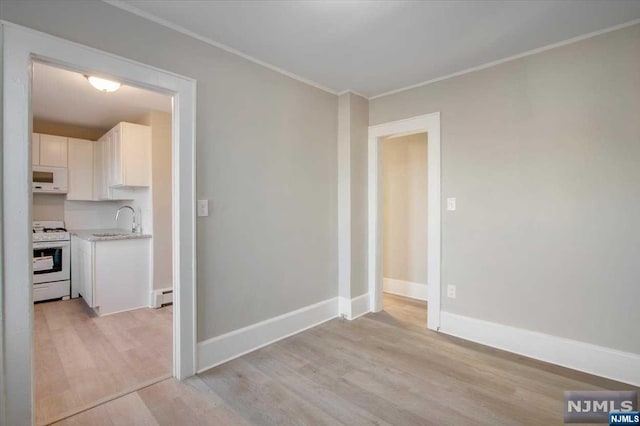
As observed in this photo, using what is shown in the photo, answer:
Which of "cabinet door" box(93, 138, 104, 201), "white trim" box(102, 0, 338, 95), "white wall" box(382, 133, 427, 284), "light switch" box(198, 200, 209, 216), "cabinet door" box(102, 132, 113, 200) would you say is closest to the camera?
"white trim" box(102, 0, 338, 95)

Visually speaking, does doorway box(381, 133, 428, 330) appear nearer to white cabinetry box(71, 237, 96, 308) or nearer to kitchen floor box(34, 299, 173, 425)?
kitchen floor box(34, 299, 173, 425)

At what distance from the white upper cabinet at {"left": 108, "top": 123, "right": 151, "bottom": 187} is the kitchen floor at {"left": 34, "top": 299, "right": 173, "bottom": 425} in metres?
1.66

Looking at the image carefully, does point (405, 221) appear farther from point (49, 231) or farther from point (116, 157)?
point (49, 231)

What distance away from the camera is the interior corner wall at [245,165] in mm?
1944

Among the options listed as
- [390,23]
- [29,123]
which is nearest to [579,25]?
[390,23]

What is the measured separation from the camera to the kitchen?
9.09 ft

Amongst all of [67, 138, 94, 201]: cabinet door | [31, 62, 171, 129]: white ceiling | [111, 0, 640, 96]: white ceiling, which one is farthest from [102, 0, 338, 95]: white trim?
[67, 138, 94, 201]: cabinet door

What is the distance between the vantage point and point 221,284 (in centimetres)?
246

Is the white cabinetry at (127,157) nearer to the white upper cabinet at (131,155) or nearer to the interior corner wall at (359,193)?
the white upper cabinet at (131,155)

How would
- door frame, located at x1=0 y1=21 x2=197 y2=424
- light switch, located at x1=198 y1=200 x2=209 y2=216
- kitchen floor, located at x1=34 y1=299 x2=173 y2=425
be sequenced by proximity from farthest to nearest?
light switch, located at x1=198 y1=200 x2=209 y2=216 < kitchen floor, located at x1=34 y1=299 x2=173 y2=425 < door frame, located at x1=0 y1=21 x2=197 y2=424

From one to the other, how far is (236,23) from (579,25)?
243 centimetres

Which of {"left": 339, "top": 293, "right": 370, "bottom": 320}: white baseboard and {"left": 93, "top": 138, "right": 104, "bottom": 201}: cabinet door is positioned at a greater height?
{"left": 93, "top": 138, "right": 104, "bottom": 201}: cabinet door

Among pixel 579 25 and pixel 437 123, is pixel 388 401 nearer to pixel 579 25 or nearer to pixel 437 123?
pixel 437 123

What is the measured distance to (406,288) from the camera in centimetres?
441
